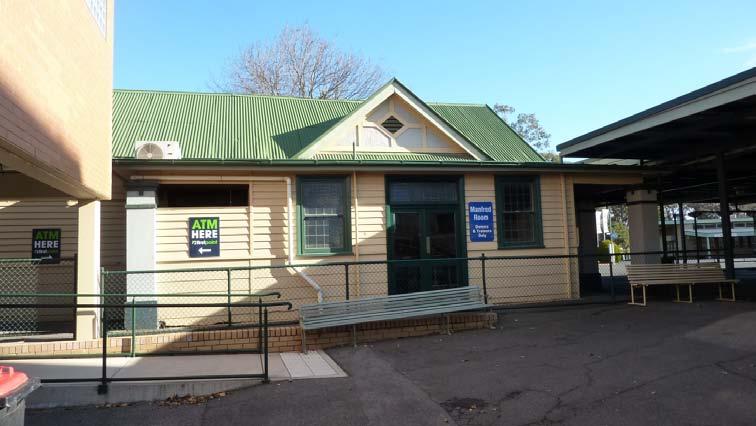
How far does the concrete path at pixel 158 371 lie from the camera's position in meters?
5.98

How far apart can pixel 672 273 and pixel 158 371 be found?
31.7ft

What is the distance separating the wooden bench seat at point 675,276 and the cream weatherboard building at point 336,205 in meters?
1.47

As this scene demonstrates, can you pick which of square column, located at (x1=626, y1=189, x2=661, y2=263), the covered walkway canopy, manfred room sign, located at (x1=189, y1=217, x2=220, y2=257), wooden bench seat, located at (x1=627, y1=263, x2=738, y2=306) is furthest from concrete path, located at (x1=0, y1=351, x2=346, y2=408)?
square column, located at (x1=626, y1=189, x2=661, y2=263)

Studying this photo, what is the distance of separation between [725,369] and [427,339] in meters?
4.09

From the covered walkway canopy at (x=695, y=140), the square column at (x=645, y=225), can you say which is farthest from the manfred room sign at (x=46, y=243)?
the square column at (x=645, y=225)

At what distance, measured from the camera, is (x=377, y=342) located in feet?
27.9

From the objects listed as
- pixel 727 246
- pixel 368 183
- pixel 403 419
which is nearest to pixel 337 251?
pixel 368 183

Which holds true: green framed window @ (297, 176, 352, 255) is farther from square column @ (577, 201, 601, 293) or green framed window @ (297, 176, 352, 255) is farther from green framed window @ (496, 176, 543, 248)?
square column @ (577, 201, 601, 293)

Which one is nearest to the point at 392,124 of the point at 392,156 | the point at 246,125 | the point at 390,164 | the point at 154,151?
the point at 392,156

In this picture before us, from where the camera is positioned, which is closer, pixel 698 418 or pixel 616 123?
pixel 698 418

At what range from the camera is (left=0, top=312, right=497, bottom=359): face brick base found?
788 cm

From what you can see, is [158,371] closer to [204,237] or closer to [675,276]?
[204,237]

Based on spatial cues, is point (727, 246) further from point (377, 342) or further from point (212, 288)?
point (212, 288)

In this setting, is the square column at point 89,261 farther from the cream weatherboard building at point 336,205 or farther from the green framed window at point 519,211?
the green framed window at point 519,211
